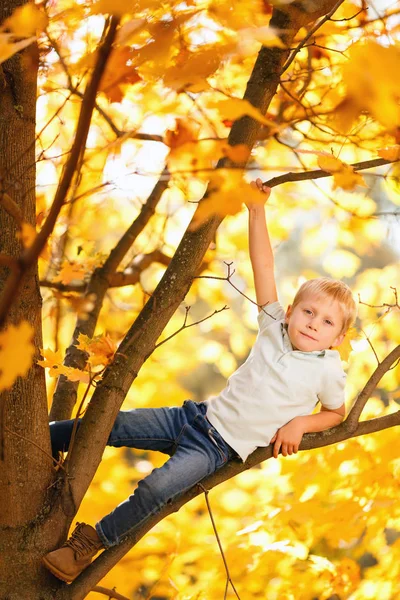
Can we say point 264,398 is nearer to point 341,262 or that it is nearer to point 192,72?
point 192,72

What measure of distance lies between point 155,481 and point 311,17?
113 cm

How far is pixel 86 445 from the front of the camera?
1.50 meters

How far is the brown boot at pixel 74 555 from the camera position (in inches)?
55.4

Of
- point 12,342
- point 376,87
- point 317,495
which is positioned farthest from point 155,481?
point 376,87

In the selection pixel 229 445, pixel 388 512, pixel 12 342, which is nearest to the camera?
pixel 12 342

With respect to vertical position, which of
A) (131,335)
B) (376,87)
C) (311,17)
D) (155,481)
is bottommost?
(155,481)

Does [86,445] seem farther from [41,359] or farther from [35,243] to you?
[35,243]

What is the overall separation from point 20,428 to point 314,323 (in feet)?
2.61

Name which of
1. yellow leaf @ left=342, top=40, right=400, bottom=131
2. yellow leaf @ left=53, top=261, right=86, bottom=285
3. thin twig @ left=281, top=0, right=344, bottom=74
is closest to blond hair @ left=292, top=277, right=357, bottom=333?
thin twig @ left=281, top=0, right=344, bottom=74

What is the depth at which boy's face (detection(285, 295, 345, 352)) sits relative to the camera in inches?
70.3

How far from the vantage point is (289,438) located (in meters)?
1.58

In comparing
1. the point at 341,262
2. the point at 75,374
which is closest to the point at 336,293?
the point at 75,374

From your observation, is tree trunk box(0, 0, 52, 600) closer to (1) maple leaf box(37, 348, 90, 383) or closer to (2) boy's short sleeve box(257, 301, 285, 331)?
(1) maple leaf box(37, 348, 90, 383)

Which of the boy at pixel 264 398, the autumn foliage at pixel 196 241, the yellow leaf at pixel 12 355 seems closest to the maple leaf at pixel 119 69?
the autumn foliage at pixel 196 241
